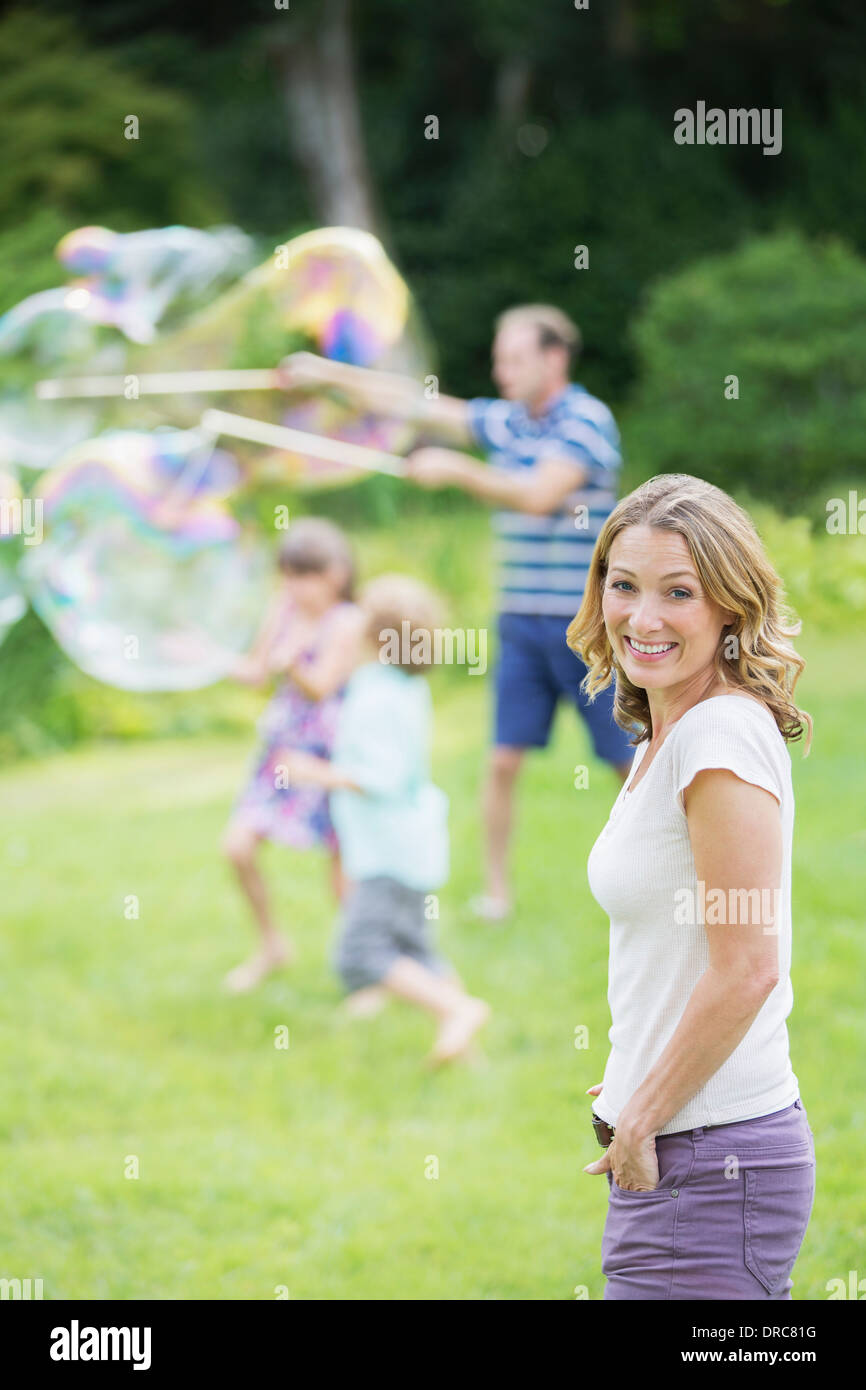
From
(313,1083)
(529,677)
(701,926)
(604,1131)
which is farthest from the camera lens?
(529,677)

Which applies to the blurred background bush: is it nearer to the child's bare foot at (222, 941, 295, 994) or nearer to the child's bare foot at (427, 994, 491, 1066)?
the child's bare foot at (222, 941, 295, 994)

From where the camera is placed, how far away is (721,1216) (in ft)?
6.07

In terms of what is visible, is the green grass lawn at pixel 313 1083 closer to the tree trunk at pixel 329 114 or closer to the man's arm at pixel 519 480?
the man's arm at pixel 519 480

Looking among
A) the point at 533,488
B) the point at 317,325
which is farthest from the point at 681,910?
the point at 317,325

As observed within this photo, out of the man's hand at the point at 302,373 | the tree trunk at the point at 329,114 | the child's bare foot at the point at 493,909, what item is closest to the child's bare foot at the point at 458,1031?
the child's bare foot at the point at 493,909

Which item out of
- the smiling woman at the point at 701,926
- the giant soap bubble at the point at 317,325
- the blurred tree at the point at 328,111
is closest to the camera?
the smiling woman at the point at 701,926

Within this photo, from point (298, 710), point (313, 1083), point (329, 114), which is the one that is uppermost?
point (329, 114)

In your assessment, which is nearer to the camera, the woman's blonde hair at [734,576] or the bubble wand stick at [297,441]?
the woman's blonde hair at [734,576]

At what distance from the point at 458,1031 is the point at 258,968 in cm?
98

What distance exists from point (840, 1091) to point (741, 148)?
15323mm

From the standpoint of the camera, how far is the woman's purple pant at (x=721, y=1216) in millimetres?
1848

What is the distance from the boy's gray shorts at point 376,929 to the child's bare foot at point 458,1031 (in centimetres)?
22

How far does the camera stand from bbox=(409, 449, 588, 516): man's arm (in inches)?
176

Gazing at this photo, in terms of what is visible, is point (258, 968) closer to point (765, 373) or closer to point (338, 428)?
point (338, 428)
